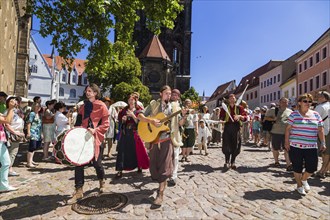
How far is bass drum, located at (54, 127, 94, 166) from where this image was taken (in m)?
4.36

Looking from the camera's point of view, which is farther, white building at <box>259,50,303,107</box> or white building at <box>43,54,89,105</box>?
white building at <box>43,54,89,105</box>

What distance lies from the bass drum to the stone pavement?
0.82 meters

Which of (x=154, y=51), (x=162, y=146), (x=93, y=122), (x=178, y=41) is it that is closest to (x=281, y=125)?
(x=162, y=146)

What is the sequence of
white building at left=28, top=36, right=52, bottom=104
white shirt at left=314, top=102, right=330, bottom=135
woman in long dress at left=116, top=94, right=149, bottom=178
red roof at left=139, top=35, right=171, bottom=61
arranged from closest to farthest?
woman in long dress at left=116, top=94, right=149, bottom=178 → white shirt at left=314, top=102, right=330, bottom=135 → red roof at left=139, top=35, right=171, bottom=61 → white building at left=28, top=36, right=52, bottom=104

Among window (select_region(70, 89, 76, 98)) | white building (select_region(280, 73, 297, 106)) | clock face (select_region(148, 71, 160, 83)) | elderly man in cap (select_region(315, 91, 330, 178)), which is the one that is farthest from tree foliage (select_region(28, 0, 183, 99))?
window (select_region(70, 89, 76, 98))

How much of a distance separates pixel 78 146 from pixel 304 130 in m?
4.36

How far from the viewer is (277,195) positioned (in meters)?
5.35

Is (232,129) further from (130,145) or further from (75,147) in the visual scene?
(75,147)

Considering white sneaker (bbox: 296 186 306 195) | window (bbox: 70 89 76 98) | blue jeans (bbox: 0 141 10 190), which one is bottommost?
white sneaker (bbox: 296 186 306 195)

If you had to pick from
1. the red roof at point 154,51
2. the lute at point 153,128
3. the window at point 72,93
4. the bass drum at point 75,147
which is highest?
the red roof at point 154,51

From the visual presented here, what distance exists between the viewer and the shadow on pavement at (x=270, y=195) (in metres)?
5.16

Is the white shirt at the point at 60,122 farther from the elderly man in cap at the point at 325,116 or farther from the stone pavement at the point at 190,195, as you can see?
the elderly man in cap at the point at 325,116

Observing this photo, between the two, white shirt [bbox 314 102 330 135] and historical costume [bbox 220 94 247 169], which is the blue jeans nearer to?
historical costume [bbox 220 94 247 169]

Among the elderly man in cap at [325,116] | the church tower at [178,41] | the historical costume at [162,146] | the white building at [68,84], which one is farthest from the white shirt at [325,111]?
the white building at [68,84]
